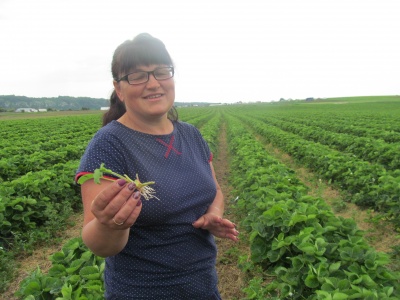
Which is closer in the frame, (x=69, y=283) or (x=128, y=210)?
(x=128, y=210)

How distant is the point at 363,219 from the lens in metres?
5.78

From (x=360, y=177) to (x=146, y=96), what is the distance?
20.4 ft

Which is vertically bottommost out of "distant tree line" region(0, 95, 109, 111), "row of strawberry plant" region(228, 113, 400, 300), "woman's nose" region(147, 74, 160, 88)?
"distant tree line" region(0, 95, 109, 111)

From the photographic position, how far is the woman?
1528 millimetres

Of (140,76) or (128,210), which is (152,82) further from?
(128,210)

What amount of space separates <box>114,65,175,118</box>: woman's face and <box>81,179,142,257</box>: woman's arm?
0.46 meters

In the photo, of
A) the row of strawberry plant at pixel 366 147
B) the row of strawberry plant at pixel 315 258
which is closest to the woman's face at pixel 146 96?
the row of strawberry plant at pixel 315 258

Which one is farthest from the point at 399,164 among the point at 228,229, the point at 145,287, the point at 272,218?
the point at 145,287

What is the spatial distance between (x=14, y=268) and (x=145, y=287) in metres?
3.68

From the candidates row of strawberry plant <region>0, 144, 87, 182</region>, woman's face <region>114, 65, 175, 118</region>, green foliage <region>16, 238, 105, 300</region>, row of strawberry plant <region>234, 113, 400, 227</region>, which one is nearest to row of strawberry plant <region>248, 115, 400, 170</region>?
row of strawberry plant <region>234, 113, 400, 227</region>

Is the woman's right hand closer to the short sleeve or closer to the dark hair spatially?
the short sleeve

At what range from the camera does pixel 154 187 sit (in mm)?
1549

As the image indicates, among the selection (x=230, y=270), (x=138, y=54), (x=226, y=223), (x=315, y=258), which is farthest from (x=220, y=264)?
(x=138, y=54)

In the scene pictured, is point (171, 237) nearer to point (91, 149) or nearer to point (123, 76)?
point (91, 149)
